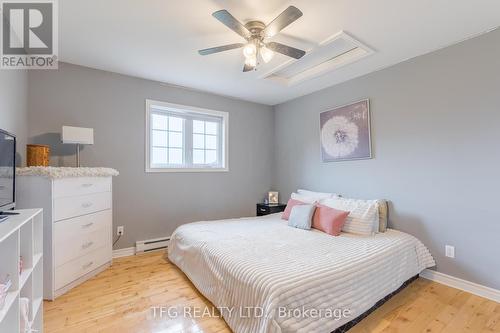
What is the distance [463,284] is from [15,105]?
4.66 meters

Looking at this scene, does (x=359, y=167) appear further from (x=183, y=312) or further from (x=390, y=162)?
(x=183, y=312)

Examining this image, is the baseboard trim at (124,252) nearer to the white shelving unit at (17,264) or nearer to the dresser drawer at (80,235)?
the dresser drawer at (80,235)

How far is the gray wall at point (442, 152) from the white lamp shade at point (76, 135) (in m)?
3.23

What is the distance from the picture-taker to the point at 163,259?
2982 mm

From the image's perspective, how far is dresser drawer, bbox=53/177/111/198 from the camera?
2.14 metres

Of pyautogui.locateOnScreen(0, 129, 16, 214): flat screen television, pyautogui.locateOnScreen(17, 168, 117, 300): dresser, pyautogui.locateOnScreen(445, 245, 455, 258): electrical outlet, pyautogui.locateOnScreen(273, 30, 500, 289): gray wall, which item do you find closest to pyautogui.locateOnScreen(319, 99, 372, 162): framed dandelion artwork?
pyautogui.locateOnScreen(273, 30, 500, 289): gray wall

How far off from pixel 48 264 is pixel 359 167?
3531 millimetres

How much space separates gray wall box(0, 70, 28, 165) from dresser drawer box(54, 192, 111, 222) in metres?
0.72

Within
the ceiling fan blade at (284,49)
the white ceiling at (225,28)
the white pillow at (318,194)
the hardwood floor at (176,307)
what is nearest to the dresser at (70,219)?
the hardwood floor at (176,307)

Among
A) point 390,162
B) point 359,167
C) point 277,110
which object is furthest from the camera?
point 277,110

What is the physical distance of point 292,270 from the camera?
1603 millimetres

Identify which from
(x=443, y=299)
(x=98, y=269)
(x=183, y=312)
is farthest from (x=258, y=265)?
(x=98, y=269)

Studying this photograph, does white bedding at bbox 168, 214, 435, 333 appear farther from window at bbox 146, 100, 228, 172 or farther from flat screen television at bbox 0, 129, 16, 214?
flat screen television at bbox 0, 129, 16, 214

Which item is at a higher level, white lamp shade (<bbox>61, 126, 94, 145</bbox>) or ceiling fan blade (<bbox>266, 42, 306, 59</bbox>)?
ceiling fan blade (<bbox>266, 42, 306, 59</bbox>)
